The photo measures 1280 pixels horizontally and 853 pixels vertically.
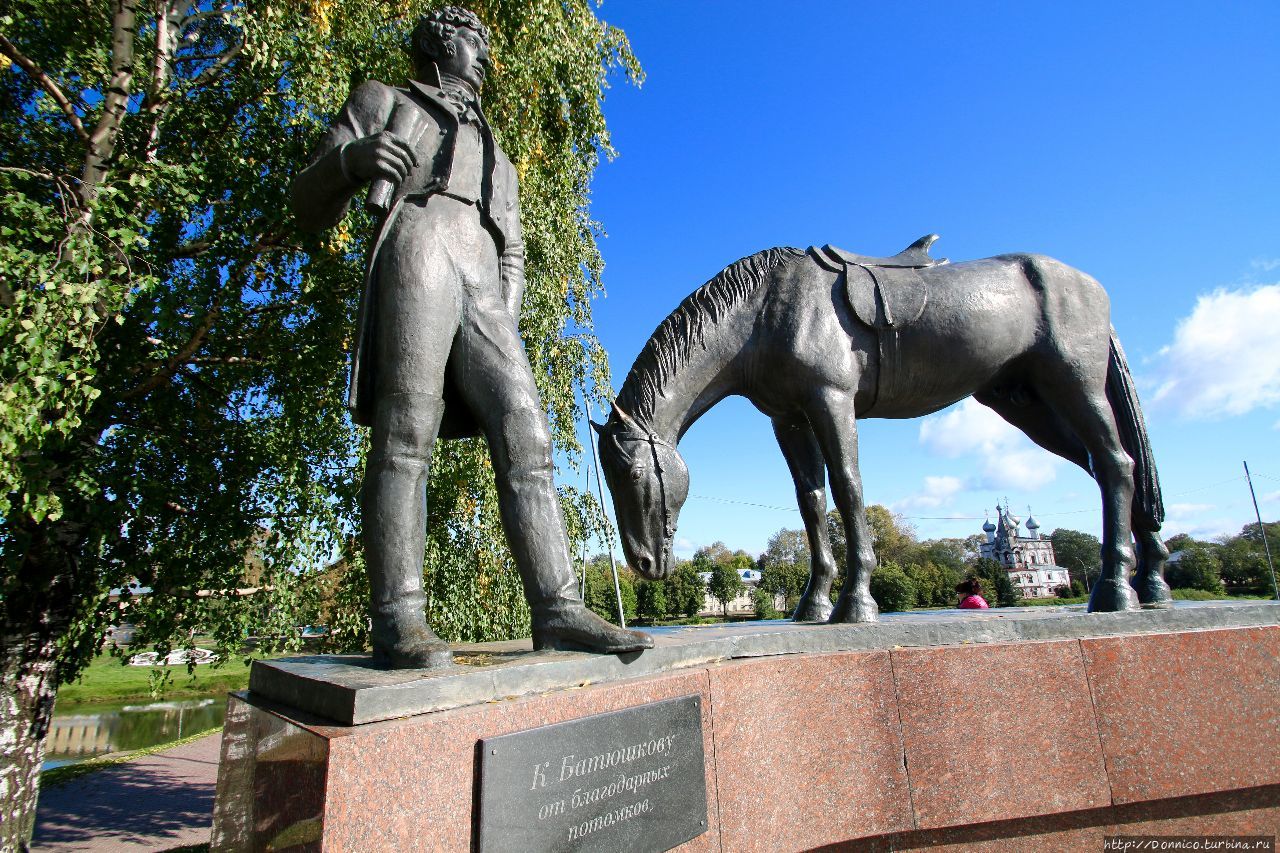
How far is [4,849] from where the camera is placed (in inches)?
215

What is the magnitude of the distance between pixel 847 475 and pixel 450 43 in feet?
9.21

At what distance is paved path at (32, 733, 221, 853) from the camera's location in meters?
8.01

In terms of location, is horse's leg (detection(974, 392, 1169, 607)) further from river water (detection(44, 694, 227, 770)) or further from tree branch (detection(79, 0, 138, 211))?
river water (detection(44, 694, 227, 770))

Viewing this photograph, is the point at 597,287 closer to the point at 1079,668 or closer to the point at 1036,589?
the point at 1079,668

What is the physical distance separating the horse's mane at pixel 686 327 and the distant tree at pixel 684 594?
5607 cm

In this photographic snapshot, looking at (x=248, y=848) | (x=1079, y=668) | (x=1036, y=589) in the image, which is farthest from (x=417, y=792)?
(x=1036, y=589)

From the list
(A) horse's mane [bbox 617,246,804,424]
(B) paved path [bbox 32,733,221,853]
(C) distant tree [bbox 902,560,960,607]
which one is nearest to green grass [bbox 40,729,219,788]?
(B) paved path [bbox 32,733,221,853]

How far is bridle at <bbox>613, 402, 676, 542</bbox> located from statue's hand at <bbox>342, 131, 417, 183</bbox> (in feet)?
5.38

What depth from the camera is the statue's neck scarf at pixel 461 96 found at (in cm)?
290

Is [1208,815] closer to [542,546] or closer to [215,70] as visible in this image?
[542,546]

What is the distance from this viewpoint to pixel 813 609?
4.18m

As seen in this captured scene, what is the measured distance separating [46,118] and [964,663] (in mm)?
9749

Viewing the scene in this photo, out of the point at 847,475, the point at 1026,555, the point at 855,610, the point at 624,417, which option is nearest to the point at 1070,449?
the point at 847,475

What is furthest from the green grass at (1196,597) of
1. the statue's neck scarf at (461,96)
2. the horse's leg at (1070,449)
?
the statue's neck scarf at (461,96)
